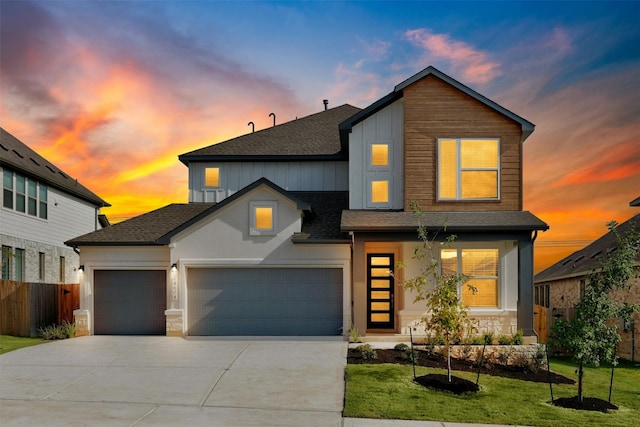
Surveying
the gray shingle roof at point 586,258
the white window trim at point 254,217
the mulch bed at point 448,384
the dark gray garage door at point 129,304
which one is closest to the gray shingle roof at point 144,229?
the dark gray garage door at point 129,304

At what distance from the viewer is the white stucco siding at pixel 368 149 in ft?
56.2

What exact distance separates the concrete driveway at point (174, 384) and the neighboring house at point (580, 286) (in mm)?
9960

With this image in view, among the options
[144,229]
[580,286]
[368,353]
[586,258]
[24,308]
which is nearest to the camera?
[368,353]

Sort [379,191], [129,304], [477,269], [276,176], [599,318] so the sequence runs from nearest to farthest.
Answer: [599,318], [477,269], [379,191], [129,304], [276,176]

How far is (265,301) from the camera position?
17.2 metres

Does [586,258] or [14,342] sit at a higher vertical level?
[586,258]

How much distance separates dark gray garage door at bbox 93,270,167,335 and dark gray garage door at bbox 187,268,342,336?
4.55ft

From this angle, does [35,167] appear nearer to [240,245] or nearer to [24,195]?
[24,195]

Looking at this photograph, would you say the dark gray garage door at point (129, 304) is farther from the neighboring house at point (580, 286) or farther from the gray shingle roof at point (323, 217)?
the neighboring house at point (580, 286)

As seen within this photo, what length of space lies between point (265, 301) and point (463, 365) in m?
6.23

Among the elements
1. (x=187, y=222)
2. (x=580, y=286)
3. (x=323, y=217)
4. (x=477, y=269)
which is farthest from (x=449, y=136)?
(x=580, y=286)

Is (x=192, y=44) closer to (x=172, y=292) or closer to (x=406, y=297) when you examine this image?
(x=172, y=292)

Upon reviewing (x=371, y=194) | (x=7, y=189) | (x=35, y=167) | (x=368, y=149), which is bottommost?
(x=371, y=194)

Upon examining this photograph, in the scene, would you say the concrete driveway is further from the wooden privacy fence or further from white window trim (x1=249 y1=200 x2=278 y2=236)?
white window trim (x1=249 y1=200 x2=278 y2=236)
